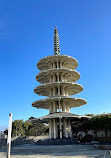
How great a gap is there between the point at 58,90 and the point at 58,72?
4.60 meters

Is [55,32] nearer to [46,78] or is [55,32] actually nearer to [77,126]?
[46,78]

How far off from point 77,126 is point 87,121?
7620mm

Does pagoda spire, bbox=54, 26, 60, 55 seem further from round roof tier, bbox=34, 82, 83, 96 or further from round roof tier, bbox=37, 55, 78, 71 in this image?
round roof tier, bbox=34, 82, 83, 96

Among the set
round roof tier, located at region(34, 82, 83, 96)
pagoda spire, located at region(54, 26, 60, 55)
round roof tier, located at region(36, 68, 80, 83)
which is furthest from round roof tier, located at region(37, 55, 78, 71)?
round roof tier, located at region(34, 82, 83, 96)

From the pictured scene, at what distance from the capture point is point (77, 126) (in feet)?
147

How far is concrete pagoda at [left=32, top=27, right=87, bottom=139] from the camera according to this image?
3244cm

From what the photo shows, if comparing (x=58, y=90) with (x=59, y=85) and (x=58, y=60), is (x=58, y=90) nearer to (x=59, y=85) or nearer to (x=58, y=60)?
(x=59, y=85)

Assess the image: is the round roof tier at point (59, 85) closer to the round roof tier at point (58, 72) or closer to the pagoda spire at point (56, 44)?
the round roof tier at point (58, 72)

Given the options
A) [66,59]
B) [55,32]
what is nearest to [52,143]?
[66,59]

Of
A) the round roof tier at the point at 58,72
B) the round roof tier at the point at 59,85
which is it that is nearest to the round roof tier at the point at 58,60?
the round roof tier at the point at 58,72

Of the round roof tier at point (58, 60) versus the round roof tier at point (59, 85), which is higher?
the round roof tier at point (58, 60)

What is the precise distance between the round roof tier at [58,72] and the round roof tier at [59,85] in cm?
350

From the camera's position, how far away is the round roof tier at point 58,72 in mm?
35688

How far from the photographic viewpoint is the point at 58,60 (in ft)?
127
